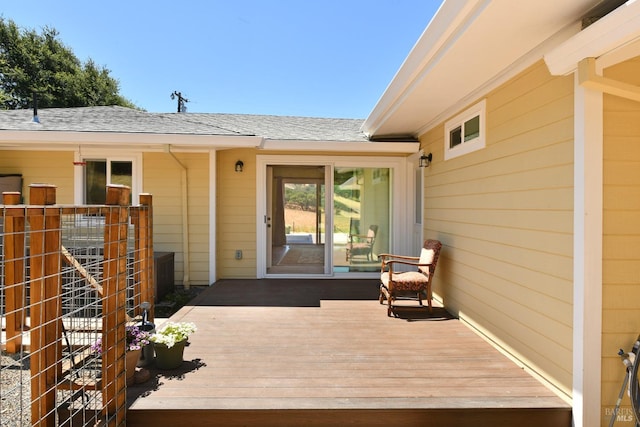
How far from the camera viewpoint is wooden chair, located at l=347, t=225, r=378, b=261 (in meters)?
5.93

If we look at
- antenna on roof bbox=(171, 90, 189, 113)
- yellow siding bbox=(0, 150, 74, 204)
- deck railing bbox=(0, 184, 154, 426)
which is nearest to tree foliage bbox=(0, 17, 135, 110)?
antenna on roof bbox=(171, 90, 189, 113)

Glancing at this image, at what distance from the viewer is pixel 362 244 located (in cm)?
596

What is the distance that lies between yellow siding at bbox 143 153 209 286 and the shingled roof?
1.73ft

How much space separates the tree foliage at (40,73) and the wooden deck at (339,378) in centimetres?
1867

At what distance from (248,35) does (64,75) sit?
12259 millimetres

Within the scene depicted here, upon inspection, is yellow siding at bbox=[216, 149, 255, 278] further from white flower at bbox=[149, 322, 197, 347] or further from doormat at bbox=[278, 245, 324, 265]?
white flower at bbox=[149, 322, 197, 347]

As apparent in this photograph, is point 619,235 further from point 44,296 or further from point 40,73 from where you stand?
point 40,73

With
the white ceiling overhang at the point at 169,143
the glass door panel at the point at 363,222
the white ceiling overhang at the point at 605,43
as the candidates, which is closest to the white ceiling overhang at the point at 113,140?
the white ceiling overhang at the point at 169,143

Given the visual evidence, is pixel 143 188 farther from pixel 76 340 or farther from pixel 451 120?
pixel 451 120

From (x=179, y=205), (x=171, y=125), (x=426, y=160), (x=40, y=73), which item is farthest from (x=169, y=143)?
(x=40, y=73)

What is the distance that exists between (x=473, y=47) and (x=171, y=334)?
124 inches

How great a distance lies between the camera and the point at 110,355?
1.90 m

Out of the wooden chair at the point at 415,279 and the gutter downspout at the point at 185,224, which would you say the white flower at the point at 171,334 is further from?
the gutter downspout at the point at 185,224

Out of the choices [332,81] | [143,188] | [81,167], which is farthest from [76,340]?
[332,81]
